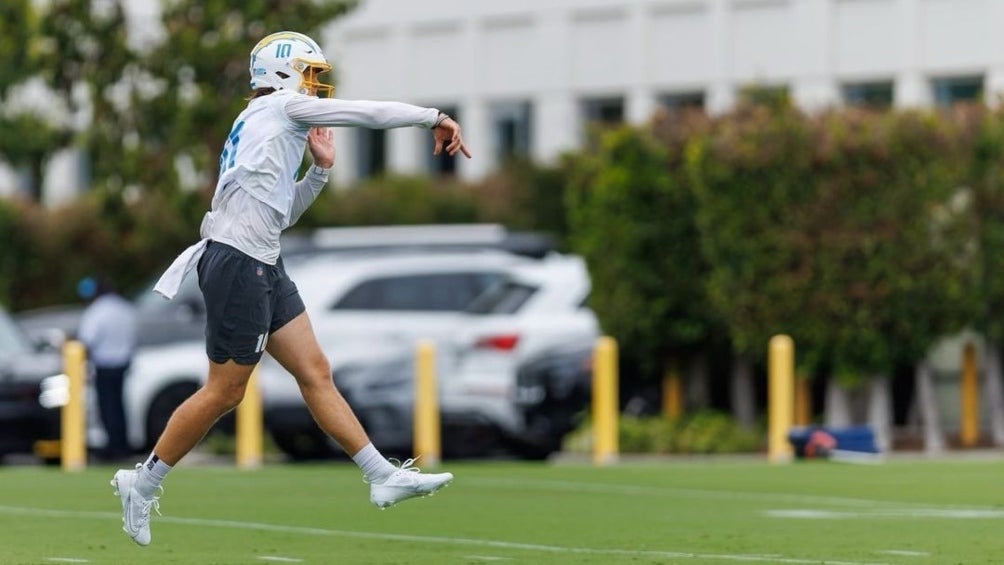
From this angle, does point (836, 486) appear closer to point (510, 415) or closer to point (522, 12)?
point (510, 415)

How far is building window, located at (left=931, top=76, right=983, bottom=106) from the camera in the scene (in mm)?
33375

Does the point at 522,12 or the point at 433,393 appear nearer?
the point at 433,393

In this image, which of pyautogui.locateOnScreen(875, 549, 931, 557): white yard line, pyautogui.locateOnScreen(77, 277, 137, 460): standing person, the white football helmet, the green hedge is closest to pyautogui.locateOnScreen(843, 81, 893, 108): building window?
the green hedge

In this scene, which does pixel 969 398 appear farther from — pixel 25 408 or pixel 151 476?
pixel 151 476

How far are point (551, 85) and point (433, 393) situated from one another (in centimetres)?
1913

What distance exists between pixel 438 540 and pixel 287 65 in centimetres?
232

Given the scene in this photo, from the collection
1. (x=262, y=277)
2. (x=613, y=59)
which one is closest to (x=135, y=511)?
(x=262, y=277)

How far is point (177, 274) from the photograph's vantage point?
935 cm

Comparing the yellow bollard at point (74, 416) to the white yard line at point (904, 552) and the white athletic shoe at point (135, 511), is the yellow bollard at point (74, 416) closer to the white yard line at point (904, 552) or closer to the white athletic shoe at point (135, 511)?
the white athletic shoe at point (135, 511)

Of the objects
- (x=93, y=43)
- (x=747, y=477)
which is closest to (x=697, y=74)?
(x=93, y=43)

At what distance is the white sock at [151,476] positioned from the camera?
31.3ft

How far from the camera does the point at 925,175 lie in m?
23.3

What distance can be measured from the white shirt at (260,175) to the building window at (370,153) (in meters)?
33.2

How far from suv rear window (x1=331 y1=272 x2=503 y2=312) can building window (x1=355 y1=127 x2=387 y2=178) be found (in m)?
20.1
